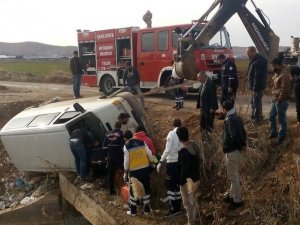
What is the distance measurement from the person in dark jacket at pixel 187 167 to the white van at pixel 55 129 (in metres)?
3.38

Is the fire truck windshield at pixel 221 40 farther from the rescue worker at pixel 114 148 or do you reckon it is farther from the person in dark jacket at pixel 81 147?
the rescue worker at pixel 114 148

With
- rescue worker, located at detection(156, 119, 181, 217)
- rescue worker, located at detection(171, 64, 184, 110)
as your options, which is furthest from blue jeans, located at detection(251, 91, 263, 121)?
rescue worker, located at detection(171, 64, 184, 110)

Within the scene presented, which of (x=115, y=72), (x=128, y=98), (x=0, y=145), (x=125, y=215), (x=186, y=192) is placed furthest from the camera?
(x=115, y=72)

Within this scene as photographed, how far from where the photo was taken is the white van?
9.76m

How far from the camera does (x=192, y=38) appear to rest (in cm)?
1182

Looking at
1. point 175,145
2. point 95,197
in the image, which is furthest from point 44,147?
point 175,145

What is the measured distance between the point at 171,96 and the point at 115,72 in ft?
8.41

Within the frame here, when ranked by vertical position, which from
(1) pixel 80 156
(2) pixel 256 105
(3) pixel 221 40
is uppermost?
(3) pixel 221 40

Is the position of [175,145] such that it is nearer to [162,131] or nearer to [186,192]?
[186,192]

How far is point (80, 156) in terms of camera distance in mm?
9273

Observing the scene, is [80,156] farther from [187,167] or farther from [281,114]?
[281,114]

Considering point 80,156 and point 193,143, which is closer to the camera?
point 193,143

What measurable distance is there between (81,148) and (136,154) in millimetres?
2023

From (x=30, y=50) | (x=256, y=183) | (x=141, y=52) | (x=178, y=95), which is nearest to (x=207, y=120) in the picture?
(x=256, y=183)
